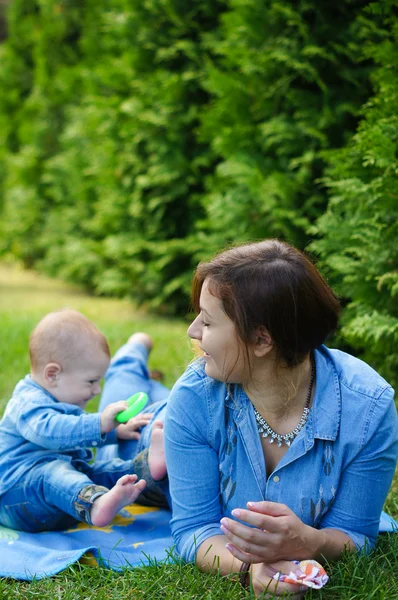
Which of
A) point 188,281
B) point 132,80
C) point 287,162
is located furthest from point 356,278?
point 132,80

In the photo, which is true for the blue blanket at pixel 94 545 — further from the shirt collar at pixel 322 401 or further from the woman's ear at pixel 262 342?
the woman's ear at pixel 262 342

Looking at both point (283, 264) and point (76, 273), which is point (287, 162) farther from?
point (76, 273)

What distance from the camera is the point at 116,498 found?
103 inches

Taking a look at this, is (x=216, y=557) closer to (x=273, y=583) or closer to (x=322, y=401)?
(x=273, y=583)

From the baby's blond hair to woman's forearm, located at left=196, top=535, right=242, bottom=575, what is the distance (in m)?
1.06

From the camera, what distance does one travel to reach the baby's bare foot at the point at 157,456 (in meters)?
2.85

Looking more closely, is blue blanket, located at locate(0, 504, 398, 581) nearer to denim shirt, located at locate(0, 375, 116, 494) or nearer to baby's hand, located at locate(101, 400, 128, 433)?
denim shirt, located at locate(0, 375, 116, 494)

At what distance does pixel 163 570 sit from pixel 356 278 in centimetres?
226

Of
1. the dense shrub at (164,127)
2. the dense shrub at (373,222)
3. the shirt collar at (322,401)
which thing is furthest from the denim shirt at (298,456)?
the dense shrub at (164,127)

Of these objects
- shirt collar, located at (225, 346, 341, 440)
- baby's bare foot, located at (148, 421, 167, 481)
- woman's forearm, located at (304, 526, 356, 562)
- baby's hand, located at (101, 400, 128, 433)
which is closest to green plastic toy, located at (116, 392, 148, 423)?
baby's hand, located at (101, 400, 128, 433)

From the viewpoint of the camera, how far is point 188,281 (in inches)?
263

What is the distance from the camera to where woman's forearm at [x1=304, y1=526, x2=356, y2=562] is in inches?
85.6

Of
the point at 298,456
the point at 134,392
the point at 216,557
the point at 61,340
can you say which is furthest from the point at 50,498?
the point at 298,456

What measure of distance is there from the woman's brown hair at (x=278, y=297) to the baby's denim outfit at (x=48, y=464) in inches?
35.8
